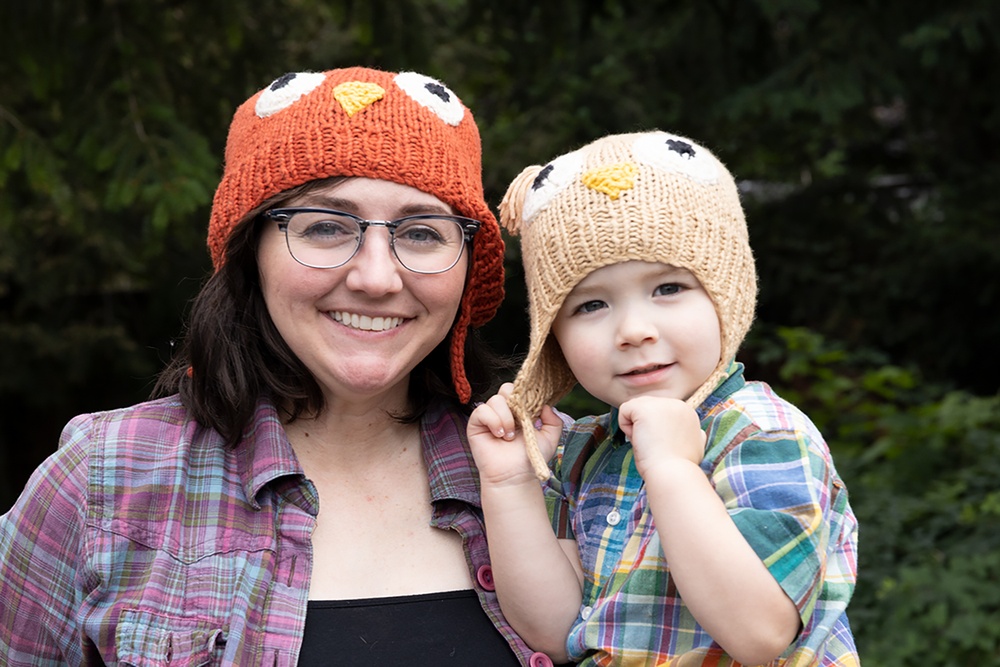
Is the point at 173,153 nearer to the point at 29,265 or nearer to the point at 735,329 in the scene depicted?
the point at 29,265

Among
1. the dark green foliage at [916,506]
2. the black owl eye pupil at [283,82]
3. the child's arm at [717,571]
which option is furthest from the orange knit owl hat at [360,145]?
the dark green foliage at [916,506]

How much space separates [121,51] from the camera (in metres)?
4.48

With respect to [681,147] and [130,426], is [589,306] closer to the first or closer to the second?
[681,147]

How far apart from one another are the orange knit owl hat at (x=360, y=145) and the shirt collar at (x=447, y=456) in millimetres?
261

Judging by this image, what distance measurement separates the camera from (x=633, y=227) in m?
2.05

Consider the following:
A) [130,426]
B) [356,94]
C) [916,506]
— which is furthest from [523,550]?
[916,506]

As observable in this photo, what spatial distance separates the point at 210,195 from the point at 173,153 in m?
0.21

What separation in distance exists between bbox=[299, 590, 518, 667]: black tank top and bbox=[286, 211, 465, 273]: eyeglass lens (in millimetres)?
666

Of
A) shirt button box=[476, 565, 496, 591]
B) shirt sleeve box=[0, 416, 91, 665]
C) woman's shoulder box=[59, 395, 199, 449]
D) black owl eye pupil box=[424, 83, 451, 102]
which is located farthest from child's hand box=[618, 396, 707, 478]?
shirt sleeve box=[0, 416, 91, 665]

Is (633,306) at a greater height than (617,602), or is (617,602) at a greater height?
(633,306)

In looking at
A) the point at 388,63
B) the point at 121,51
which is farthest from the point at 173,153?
the point at 388,63

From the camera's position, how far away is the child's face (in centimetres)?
207

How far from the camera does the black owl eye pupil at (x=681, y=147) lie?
2.19m

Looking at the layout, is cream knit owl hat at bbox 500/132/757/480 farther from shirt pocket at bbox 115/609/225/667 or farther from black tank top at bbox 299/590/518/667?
shirt pocket at bbox 115/609/225/667
